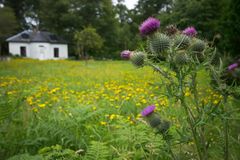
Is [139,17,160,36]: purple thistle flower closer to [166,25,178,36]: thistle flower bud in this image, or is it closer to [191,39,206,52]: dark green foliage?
[166,25,178,36]: thistle flower bud

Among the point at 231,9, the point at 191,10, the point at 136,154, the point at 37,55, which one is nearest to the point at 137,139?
the point at 136,154

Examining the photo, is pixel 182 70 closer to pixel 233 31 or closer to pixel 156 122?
pixel 156 122

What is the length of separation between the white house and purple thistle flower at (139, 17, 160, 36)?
122 feet

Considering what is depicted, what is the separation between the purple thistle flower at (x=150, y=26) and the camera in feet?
6.95

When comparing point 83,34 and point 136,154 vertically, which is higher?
point 83,34

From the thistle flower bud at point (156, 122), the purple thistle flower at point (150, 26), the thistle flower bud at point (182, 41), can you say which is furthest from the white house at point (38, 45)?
the thistle flower bud at point (156, 122)

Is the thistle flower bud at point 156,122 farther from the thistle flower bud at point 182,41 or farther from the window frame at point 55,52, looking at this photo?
the window frame at point 55,52

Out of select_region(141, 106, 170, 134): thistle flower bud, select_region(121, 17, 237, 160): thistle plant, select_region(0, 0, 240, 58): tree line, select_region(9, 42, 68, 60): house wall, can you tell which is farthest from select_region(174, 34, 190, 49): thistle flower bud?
select_region(9, 42, 68, 60): house wall

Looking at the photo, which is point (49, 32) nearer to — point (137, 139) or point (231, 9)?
point (231, 9)

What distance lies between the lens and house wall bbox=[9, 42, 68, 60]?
37844mm

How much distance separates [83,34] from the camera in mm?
31969

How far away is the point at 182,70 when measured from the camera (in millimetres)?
2043

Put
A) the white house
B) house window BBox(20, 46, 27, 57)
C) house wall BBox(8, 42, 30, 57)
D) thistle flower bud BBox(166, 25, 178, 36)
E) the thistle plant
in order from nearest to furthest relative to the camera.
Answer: the thistle plant < thistle flower bud BBox(166, 25, 178, 36) < the white house < house wall BBox(8, 42, 30, 57) < house window BBox(20, 46, 27, 57)

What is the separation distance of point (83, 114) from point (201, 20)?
55.1 ft
